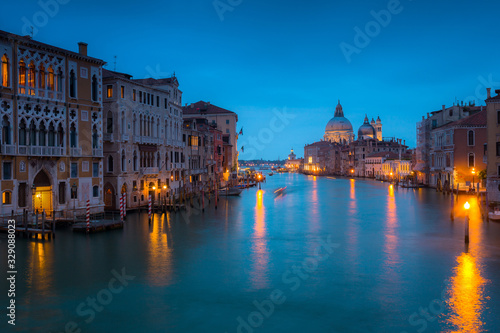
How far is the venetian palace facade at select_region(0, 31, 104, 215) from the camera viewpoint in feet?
73.0

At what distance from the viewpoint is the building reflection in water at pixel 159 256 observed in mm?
14305

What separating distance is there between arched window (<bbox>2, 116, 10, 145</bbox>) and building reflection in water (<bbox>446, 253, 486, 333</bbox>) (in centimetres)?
2054

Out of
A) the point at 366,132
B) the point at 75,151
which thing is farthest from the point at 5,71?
the point at 366,132

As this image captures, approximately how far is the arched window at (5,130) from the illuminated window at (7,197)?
2455 mm

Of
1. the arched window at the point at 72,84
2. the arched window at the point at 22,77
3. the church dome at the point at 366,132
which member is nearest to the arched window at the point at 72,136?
the arched window at the point at 72,84

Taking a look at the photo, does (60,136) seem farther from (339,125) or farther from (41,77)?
(339,125)

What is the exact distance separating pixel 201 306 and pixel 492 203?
2698 centimetres

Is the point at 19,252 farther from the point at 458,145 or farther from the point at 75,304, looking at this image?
the point at 458,145

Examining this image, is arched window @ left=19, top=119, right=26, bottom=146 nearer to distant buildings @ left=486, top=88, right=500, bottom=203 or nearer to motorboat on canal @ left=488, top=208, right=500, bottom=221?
motorboat on canal @ left=488, top=208, right=500, bottom=221

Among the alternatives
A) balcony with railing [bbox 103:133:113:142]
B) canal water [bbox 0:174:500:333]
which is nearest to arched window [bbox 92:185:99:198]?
balcony with railing [bbox 103:133:113:142]

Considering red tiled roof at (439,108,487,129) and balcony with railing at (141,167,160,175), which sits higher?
red tiled roof at (439,108,487,129)

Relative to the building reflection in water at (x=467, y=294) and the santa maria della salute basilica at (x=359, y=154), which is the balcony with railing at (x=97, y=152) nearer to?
Result: the building reflection in water at (x=467, y=294)

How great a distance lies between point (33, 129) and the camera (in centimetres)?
2356

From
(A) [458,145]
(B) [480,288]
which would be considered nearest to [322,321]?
(B) [480,288]
